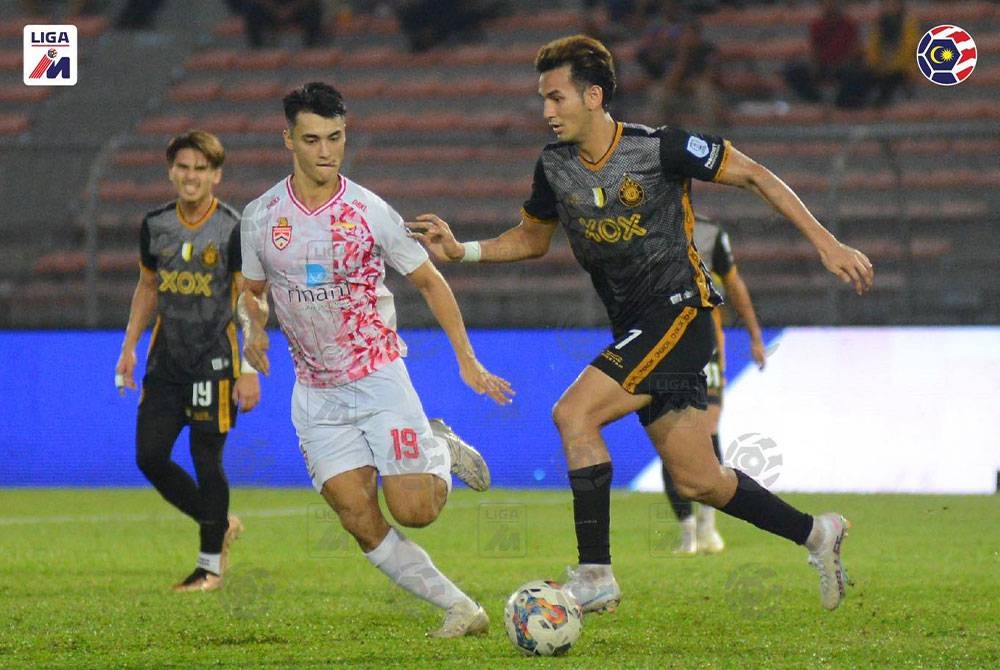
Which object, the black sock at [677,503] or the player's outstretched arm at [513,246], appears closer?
the player's outstretched arm at [513,246]

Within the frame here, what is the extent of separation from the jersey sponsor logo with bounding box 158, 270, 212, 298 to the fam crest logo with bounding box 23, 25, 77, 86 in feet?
31.0

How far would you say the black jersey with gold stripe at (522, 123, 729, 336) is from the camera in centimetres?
552

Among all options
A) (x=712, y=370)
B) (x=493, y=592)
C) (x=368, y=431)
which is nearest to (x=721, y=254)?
(x=712, y=370)

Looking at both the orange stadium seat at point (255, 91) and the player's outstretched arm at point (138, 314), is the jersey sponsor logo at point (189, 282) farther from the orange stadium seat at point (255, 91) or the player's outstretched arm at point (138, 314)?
the orange stadium seat at point (255, 91)

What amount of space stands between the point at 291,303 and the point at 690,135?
4.69 feet

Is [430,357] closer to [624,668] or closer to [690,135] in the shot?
[690,135]

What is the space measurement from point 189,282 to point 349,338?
192 cm

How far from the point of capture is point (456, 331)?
5328 millimetres

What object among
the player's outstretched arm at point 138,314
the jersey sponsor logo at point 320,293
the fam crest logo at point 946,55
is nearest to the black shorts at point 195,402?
the player's outstretched arm at point 138,314

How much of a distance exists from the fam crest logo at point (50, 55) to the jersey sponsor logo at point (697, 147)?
38.4 ft

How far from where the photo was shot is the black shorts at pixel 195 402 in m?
7.23

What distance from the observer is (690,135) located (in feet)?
18.1

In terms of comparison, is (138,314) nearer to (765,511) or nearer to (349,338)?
(349,338)

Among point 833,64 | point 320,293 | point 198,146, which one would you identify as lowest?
point 320,293
